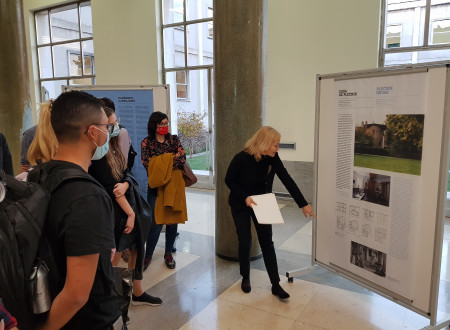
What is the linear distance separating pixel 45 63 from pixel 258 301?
30.7 ft

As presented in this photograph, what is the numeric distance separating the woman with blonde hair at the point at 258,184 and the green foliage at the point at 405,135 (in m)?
0.83

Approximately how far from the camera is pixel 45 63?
9.72 meters

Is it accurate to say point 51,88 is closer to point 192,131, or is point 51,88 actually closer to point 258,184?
point 192,131

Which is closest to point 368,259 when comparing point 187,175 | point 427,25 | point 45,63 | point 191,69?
point 187,175

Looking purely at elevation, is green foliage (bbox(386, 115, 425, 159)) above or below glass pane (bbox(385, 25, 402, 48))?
below

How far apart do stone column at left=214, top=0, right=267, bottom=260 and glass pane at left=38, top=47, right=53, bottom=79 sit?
770cm

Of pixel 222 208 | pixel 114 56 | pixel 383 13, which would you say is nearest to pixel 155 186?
pixel 222 208

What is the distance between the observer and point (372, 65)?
17.5 feet

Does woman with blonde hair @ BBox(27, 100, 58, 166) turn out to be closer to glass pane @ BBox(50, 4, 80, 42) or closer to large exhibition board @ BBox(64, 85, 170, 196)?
large exhibition board @ BBox(64, 85, 170, 196)

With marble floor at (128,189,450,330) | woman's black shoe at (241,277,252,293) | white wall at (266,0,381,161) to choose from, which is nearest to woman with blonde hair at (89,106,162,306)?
marble floor at (128,189,450,330)

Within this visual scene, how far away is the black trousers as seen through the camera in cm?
296

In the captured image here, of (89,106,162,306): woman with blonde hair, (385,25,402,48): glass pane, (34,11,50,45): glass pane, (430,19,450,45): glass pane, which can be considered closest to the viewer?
(89,106,162,306): woman with blonde hair

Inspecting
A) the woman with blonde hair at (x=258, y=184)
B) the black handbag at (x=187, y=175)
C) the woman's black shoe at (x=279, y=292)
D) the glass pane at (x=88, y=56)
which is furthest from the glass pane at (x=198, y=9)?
the woman's black shoe at (x=279, y=292)

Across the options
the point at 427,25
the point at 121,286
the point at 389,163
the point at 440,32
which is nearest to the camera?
the point at 121,286
